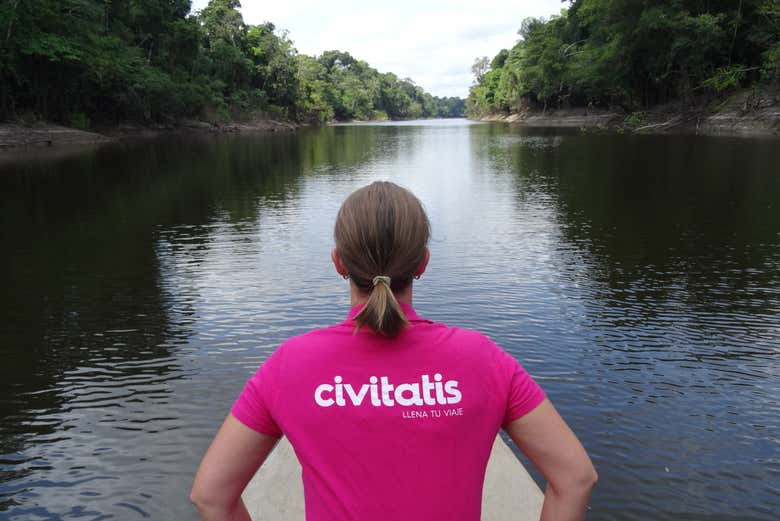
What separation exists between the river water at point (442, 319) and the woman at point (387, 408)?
12.0 feet

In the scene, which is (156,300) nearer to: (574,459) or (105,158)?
(574,459)

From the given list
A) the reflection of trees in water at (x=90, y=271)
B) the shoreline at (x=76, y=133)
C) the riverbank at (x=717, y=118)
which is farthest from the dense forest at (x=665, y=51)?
the shoreline at (x=76, y=133)

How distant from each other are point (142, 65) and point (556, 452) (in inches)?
2370

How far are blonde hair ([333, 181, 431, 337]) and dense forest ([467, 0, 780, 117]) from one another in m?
43.3

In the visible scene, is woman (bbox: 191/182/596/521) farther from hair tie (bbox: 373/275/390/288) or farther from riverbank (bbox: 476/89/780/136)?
riverbank (bbox: 476/89/780/136)

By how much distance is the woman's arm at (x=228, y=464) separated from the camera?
1.59m

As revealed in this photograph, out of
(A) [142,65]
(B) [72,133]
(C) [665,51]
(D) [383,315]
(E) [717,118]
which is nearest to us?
(D) [383,315]

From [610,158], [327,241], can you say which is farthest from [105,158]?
[610,158]

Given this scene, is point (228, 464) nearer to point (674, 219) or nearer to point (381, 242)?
point (381, 242)

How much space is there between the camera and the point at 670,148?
105ft

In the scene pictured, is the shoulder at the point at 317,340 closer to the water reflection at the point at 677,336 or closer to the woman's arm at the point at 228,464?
the woman's arm at the point at 228,464

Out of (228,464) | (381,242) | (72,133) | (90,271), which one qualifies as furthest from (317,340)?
(72,133)

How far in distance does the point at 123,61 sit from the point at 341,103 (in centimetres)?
8577

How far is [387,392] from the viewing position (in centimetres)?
152
